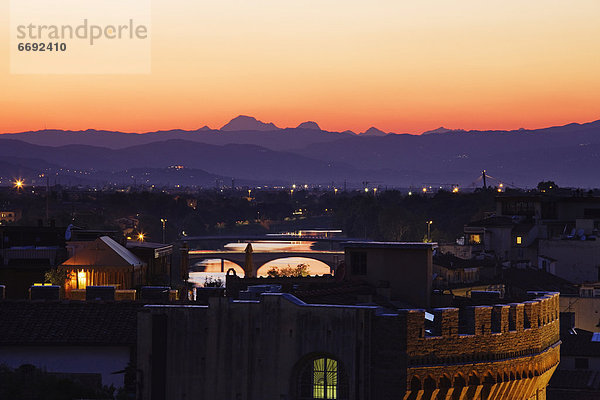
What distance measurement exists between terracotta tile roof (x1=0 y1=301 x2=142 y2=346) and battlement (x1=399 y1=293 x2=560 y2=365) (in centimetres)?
619

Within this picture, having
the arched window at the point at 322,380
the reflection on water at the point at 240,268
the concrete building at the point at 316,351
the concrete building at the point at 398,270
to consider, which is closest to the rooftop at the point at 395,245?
the concrete building at the point at 398,270

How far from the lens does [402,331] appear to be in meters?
24.0

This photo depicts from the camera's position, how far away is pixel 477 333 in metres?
25.4

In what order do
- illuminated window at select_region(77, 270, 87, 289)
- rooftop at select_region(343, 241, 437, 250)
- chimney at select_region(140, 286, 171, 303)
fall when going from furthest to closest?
1. illuminated window at select_region(77, 270, 87, 289)
2. chimney at select_region(140, 286, 171, 303)
3. rooftop at select_region(343, 241, 437, 250)

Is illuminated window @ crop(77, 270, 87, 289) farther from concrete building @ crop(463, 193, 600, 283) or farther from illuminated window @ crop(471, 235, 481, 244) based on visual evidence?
illuminated window @ crop(471, 235, 481, 244)

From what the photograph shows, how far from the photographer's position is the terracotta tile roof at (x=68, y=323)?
2781 cm

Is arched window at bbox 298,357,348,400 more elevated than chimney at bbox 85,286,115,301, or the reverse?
chimney at bbox 85,286,115,301

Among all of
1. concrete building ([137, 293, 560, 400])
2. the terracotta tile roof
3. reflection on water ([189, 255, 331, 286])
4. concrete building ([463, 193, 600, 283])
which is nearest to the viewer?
concrete building ([137, 293, 560, 400])

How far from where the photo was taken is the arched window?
2436 cm

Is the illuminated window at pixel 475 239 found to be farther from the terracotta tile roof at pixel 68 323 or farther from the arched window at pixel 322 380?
the arched window at pixel 322 380

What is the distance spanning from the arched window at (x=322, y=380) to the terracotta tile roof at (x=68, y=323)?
4488 millimetres

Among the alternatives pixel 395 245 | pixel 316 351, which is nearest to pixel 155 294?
pixel 395 245

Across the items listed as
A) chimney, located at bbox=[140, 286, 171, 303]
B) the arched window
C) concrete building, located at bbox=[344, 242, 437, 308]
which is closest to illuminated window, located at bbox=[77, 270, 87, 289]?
chimney, located at bbox=[140, 286, 171, 303]

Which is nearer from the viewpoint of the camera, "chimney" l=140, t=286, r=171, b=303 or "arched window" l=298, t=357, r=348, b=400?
"arched window" l=298, t=357, r=348, b=400
